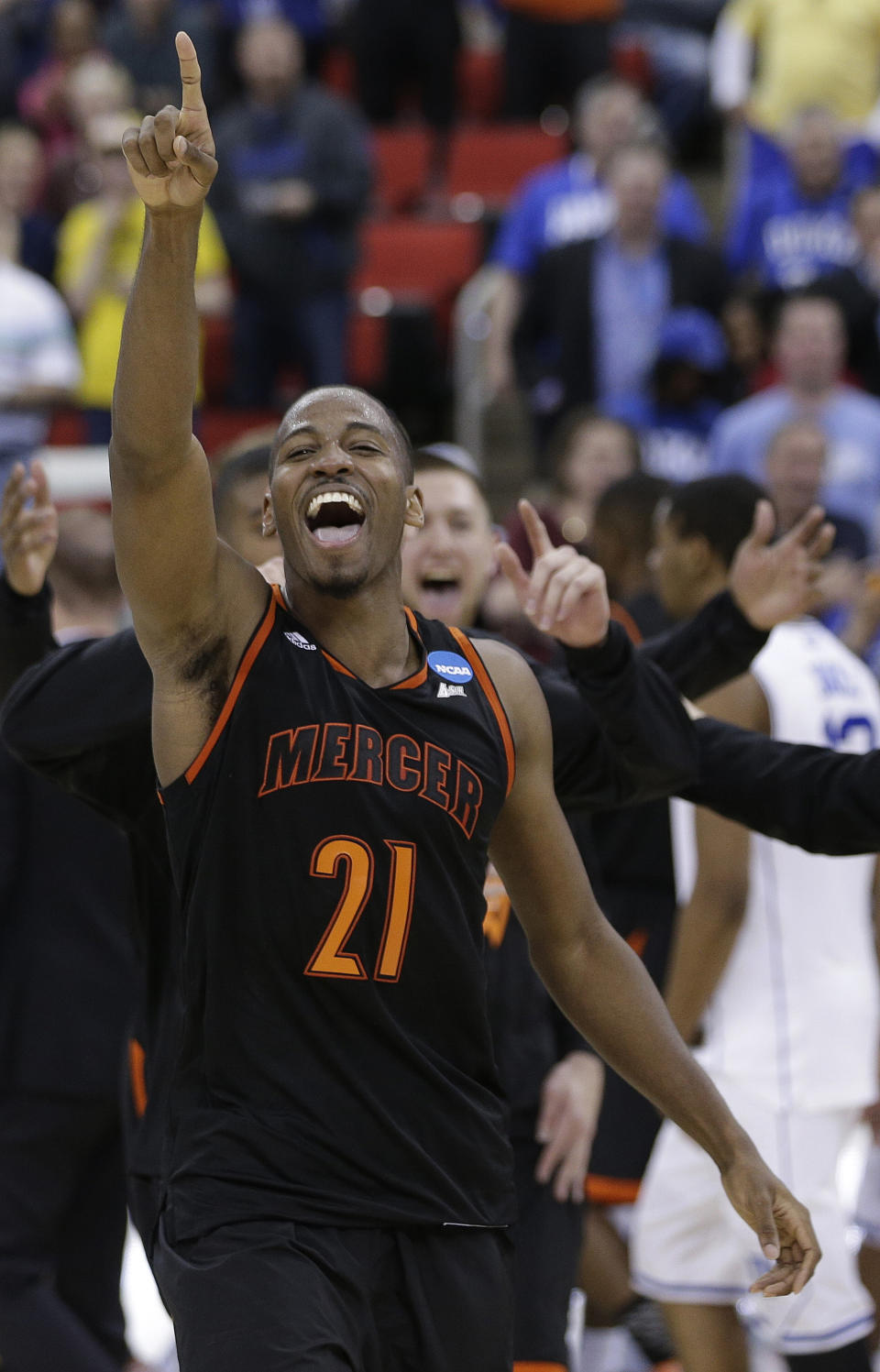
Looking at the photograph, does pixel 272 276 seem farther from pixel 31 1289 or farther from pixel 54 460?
pixel 31 1289

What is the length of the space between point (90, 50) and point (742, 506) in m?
9.89

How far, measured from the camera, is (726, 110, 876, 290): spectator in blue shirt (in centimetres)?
1083

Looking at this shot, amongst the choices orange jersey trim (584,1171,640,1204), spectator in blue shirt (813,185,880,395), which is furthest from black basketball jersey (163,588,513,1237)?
spectator in blue shirt (813,185,880,395)

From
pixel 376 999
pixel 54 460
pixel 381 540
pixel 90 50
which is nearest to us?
pixel 376 999

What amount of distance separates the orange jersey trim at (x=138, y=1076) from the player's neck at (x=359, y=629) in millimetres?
963

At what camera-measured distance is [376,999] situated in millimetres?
2896

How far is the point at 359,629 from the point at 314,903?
0.48m

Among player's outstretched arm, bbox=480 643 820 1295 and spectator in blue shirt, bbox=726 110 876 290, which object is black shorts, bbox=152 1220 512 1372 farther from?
spectator in blue shirt, bbox=726 110 876 290

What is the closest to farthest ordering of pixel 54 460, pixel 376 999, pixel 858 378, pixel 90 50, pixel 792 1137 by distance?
pixel 376 999
pixel 792 1137
pixel 54 460
pixel 858 378
pixel 90 50

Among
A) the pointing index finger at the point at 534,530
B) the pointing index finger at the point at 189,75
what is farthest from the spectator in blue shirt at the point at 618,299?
the pointing index finger at the point at 189,75

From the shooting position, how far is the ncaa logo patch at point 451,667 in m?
3.16

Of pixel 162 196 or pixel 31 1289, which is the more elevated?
pixel 162 196

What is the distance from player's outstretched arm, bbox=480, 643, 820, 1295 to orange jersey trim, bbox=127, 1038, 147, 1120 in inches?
32.8

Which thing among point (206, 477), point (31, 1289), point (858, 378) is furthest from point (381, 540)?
point (858, 378)
